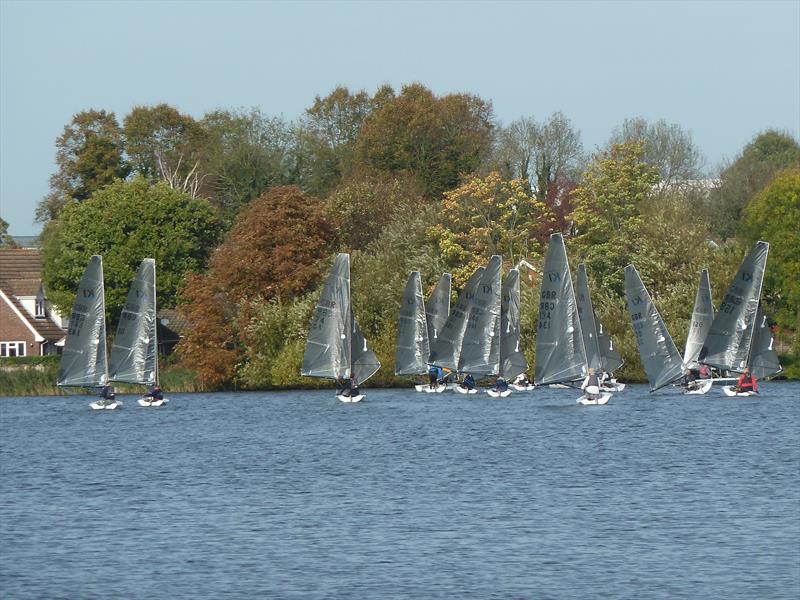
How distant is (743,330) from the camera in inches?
3110

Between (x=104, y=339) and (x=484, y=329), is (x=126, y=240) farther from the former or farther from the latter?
(x=484, y=329)

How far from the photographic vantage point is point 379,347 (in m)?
98.3

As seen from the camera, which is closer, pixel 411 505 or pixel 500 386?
pixel 411 505

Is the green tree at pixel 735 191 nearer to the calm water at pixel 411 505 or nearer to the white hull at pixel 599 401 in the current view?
the white hull at pixel 599 401

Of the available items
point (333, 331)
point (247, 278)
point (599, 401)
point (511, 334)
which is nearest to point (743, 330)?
point (599, 401)

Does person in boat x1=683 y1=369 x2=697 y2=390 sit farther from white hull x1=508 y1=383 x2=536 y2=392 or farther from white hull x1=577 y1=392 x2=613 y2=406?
white hull x1=577 y1=392 x2=613 y2=406

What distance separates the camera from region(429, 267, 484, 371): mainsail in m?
90.5

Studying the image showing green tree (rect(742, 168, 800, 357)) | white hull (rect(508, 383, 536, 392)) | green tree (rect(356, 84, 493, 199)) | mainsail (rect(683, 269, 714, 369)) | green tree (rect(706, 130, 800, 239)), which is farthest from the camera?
green tree (rect(356, 84, 493, 199))

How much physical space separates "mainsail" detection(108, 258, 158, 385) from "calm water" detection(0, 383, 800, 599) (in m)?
4.79

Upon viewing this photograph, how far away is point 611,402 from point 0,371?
4329 centimetres

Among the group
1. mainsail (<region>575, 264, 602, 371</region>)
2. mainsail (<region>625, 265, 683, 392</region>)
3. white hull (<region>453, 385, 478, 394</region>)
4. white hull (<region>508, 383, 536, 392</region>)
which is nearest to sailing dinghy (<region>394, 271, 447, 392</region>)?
white hull (<region>453, 385, 478, 394</region>)

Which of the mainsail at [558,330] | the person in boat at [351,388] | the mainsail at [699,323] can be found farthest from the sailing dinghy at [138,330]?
the mainsail at [699,323]

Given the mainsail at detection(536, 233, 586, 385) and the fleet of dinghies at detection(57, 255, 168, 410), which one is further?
the fleet of dinghies at detection(57, 255, 168, 410)

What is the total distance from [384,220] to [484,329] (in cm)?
2837
